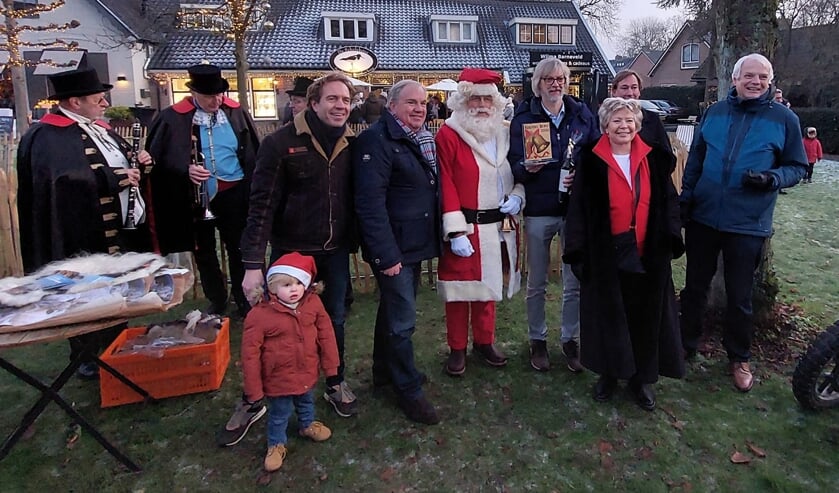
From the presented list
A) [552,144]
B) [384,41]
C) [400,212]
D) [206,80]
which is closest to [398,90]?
[400,212]

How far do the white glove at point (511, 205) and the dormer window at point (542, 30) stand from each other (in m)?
24.2

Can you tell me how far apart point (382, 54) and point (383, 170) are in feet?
73.6

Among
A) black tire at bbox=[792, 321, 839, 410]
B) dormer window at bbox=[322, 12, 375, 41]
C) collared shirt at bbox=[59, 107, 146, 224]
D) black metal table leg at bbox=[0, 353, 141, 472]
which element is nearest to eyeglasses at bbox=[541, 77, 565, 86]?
black tire at bbox=[792, 321, 839, 410]

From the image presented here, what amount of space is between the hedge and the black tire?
22031 millimetres

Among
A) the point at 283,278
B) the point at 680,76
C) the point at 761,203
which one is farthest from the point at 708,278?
the point at 680,76

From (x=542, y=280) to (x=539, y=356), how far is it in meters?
0.57

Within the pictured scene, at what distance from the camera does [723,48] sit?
4570 millimetres

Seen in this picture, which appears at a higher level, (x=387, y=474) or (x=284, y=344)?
(x=284, y=344)

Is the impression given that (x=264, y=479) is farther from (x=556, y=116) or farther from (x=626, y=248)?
(x=556, y=116)

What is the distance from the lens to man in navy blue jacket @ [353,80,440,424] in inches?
125

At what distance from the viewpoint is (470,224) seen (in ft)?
12.2

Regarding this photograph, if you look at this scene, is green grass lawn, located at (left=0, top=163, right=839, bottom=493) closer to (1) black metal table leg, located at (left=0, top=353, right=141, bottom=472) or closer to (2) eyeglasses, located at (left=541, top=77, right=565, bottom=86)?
(1) black metal table leg, located at (left=0, top=353, right=141, bottom=472)

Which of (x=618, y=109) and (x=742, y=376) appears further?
(x=742, y=376)

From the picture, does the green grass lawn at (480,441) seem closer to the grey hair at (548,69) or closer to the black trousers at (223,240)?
the black trousers at (223,240)
